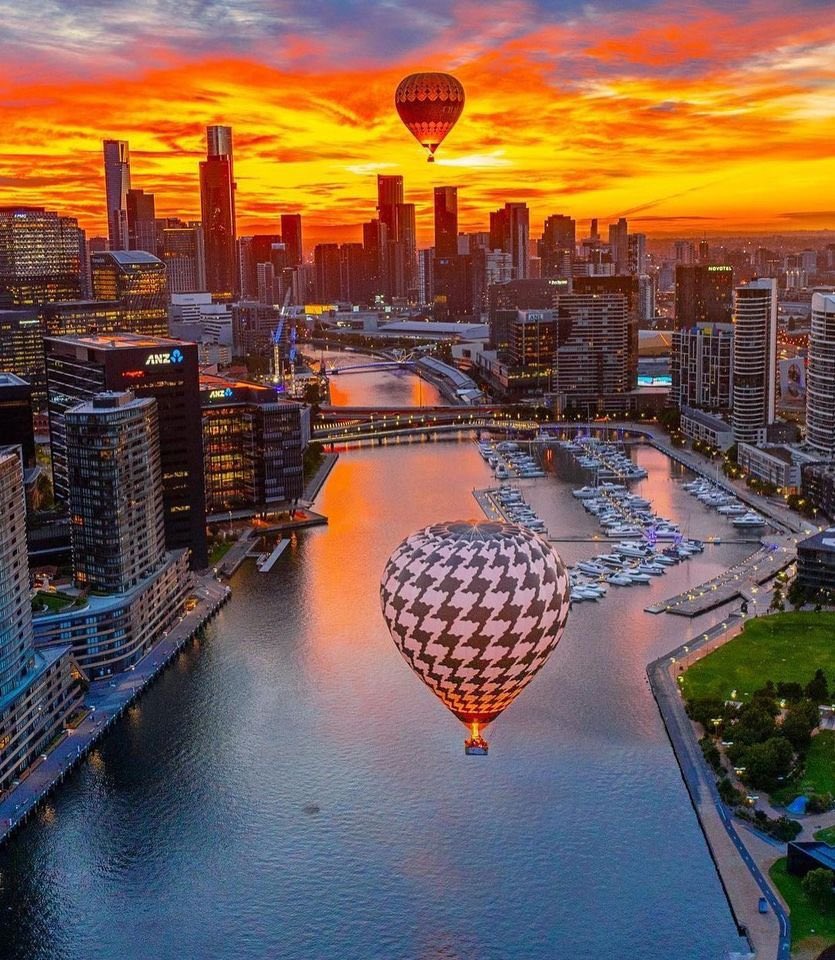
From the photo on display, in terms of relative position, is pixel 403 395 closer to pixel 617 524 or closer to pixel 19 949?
pixel 617 524

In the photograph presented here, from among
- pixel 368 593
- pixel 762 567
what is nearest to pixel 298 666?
pixel 368 593

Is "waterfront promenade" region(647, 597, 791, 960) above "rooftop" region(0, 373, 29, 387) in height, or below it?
below

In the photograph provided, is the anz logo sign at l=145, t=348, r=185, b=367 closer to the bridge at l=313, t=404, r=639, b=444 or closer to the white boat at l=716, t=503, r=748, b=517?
the white boat at l=716, t=503, r=748, b=517

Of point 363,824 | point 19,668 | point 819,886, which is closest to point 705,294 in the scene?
point 19,668

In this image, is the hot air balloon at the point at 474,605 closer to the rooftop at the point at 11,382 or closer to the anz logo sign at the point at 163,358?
the anz logo sign at the point at 163,358

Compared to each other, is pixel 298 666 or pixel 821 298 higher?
pixel 821 298

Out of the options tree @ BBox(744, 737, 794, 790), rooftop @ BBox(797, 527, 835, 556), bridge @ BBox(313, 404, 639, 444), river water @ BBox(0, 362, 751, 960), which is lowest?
river water @ BBox(0, 362, 751, 960)

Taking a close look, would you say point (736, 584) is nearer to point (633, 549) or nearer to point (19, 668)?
point (633, 549)

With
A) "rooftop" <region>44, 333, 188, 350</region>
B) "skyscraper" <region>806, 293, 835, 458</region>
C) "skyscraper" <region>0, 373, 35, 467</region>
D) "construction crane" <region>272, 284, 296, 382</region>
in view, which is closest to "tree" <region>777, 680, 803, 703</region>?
"rooftop" <region>44, 333, 188, 350</region>
